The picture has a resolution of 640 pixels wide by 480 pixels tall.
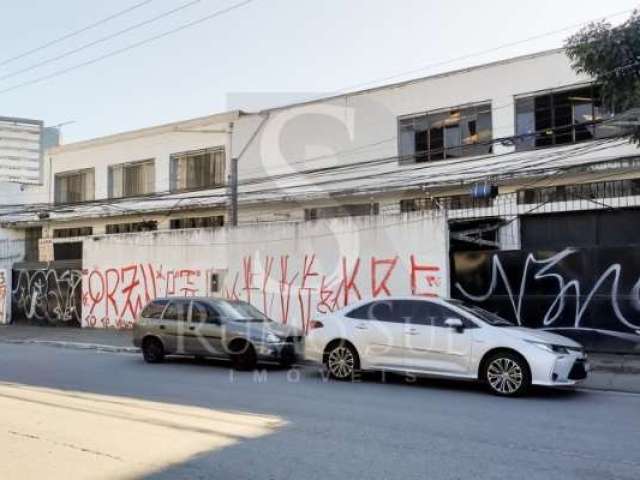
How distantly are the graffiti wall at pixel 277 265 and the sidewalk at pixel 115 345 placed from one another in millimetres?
1520

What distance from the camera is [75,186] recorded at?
3547 centimetres

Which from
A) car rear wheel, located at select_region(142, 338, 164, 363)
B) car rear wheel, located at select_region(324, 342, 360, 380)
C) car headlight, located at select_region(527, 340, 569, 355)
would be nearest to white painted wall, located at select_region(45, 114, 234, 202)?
car rear wheel, located at select_region(142, 338, 164, 363)

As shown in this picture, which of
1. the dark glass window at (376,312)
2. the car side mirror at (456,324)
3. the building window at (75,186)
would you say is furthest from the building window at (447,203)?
the building window at (75,186)

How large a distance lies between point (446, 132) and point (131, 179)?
631 inches

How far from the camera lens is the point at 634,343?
14.3 meters

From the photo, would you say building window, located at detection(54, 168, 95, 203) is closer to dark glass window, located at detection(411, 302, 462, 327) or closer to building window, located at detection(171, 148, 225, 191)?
building window, located at detection(171, 148, 225, 191)

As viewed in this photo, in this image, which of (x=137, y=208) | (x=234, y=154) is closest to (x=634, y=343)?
(x=234, y=154)

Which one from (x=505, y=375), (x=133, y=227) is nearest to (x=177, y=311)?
(x=505, y=375)

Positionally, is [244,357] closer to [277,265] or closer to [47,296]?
[277,265]

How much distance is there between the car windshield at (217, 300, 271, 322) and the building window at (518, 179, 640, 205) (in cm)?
1105

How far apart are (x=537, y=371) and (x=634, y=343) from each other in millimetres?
5533

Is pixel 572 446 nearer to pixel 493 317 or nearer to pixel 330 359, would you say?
pixel 493 317

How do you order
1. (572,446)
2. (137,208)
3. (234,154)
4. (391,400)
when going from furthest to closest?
(137,208) < (234,154) < (391,400) < (572,446)

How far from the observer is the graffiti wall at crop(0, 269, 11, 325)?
88.2 ft
